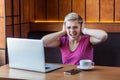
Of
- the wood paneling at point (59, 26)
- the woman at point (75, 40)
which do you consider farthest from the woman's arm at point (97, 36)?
the wood paneling at point (59, 26)

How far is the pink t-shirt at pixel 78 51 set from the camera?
9.11 feet

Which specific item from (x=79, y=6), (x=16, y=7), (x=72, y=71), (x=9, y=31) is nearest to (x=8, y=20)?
(x=9, y=31)

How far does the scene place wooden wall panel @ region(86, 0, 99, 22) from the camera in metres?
3.89

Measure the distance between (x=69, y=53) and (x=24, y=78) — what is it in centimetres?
Result: 80

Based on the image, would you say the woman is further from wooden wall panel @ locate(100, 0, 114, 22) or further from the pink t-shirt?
wooden wall panel @ locate(100, 0, 114, 22)

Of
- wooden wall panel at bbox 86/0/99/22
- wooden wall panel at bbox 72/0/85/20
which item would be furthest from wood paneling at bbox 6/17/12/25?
wooden wall panel at bbox 86/0/99/22

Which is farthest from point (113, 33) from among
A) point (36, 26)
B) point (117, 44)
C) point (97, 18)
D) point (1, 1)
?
point (1, 1)

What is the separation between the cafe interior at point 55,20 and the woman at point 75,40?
61 cm

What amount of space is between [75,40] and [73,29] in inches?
5.6

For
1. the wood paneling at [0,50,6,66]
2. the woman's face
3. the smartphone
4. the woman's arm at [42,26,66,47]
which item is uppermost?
the woman's face

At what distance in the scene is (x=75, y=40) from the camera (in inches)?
111

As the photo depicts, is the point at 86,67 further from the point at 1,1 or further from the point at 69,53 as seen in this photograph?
the point at 1,1

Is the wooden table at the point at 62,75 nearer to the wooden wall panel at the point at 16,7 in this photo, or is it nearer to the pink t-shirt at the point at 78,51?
the pink t-shirt at the point at 78,51

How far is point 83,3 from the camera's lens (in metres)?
3.95
